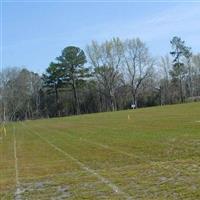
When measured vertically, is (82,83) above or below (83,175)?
above

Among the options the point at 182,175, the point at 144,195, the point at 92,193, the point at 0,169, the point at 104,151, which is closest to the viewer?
the point at 144,195

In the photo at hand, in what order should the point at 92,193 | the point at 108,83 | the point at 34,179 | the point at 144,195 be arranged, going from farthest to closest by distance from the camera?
the point at 108,83 < the point at 34,179 < the point at 92,193 < the point at 144,195

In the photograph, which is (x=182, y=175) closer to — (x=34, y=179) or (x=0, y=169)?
(x=34, y=179)

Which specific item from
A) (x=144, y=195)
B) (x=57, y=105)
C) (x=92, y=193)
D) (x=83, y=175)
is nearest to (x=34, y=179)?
(x=83, y=175)

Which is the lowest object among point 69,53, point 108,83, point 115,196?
point 115,196

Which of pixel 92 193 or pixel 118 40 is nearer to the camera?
pixel 92 193

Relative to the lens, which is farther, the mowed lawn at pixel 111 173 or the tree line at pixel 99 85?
the tree line at pixel 99 85

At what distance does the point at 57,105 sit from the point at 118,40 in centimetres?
2356

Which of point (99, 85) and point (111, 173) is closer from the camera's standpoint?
point (111, 173)

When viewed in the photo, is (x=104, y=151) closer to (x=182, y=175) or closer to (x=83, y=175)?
(x=83, y=175)

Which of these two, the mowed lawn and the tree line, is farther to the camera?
the tree line

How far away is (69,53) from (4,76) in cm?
2106

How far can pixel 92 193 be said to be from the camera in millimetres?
11078

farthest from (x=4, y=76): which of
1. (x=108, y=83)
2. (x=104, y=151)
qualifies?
(x=104, y=151)
